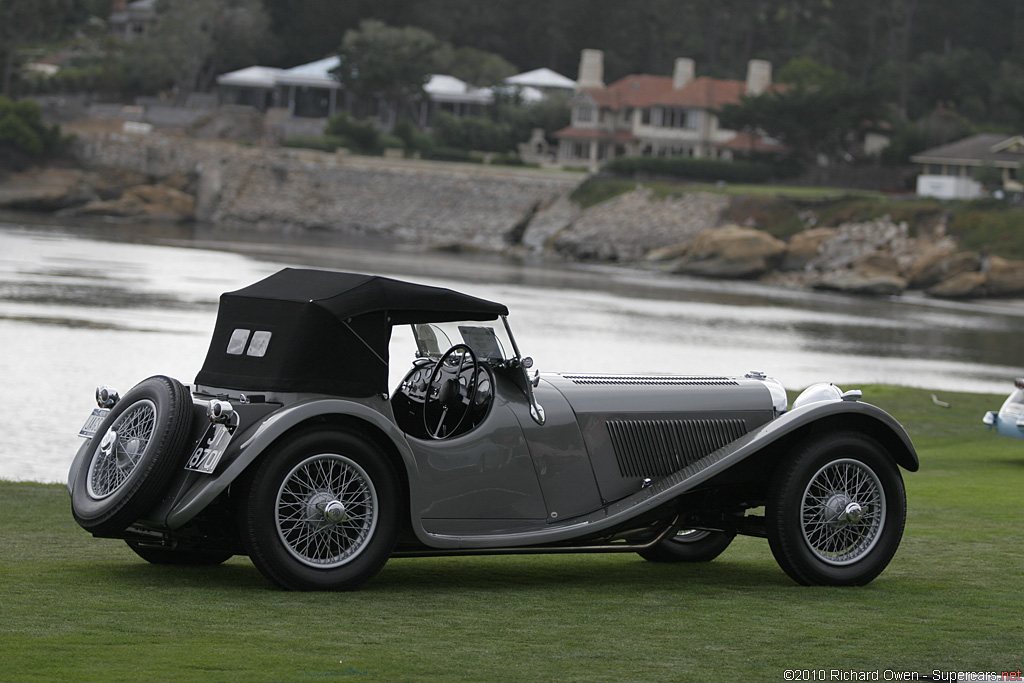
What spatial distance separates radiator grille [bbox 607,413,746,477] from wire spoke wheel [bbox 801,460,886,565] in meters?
0.65

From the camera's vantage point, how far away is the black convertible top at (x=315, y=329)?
7.74 meters

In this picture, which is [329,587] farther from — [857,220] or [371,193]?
[371,193]

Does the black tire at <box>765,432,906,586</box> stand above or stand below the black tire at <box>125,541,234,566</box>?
above

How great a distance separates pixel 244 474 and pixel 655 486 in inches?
100

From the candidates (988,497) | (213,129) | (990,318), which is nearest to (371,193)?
(213,129)

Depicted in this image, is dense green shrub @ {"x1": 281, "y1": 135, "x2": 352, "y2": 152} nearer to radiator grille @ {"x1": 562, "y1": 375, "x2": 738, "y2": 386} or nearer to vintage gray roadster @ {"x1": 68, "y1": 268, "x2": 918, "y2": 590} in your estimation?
radiator grille @ {"x1": 562, "y1": 375, "x2": 738, "y2": 386}

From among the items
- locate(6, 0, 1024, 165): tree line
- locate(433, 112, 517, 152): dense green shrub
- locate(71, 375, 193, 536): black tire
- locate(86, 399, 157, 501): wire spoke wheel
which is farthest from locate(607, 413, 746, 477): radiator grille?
locate(433, 112, 517, 152): dense green shrub

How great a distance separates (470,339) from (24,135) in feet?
330

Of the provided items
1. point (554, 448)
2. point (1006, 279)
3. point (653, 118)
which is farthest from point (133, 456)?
point (653, 118)

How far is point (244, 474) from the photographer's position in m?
7.39

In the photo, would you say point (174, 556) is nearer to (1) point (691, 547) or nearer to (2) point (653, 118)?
(1) point (691, 547)

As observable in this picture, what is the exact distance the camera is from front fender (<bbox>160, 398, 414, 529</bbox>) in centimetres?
726

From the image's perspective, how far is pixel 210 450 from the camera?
7395 millimetres

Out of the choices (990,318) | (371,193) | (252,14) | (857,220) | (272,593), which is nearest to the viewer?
(272,593)
